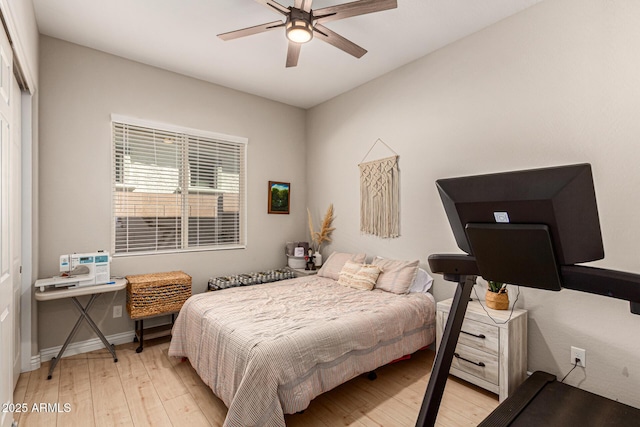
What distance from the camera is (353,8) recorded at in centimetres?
211

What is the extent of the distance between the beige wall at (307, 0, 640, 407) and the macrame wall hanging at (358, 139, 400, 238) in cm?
10

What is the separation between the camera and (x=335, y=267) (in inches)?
152

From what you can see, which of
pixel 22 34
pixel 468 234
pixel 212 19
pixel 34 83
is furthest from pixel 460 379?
pixel 34 83

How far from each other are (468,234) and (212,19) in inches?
106

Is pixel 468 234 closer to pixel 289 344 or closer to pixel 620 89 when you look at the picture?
pixel 289 344

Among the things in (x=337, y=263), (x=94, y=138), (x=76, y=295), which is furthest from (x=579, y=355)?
(x=94, y=138)

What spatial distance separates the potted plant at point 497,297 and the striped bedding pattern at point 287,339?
0.57 metres

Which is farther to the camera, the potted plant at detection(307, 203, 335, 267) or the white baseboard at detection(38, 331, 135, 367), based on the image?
the potted plant at detection(307, 203, 335, 267)

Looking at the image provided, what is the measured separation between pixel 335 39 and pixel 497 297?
2384 millimetres

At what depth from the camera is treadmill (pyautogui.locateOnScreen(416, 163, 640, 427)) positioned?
0.90 m

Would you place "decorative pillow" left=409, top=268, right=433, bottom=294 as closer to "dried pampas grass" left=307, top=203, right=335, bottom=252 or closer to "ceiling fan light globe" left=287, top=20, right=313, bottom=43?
"dried pampas grass" left=307, top=203, right=335, bottom=252

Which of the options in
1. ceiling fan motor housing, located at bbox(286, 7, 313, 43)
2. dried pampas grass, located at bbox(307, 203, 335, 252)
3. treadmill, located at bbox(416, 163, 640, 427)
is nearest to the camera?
treadmill, located at bbox(416, 163, 640, 427)

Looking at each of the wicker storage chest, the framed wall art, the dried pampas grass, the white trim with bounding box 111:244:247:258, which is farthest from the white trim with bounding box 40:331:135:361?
the dried pampas grass

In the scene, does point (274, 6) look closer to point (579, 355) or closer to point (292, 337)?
point (292, 337)
